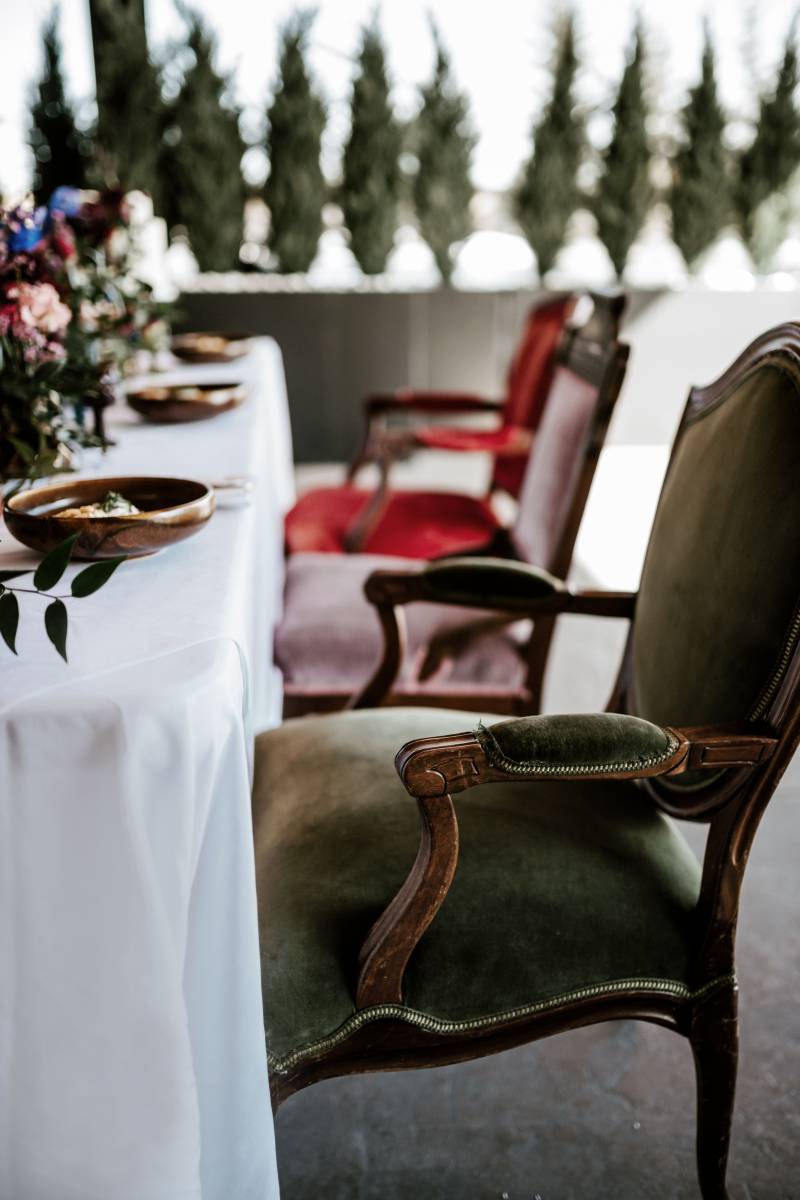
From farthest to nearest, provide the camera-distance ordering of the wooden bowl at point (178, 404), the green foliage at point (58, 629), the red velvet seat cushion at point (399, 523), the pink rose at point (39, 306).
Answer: the red velvet seat cushion at point (399, 523) → the wooden bowl at point (178, 404) → the pink rose at point (39, 306) → the green foliage at point (58, 629)

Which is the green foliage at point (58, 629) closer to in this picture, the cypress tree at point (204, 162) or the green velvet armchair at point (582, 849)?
the green velvet armchair at point (582, 849)

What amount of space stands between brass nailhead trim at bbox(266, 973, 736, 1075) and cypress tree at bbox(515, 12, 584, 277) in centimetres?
506

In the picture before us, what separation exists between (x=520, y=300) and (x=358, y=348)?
91 centimetres

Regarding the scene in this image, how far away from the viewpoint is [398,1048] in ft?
3.17

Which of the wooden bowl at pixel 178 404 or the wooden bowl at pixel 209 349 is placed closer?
the wooden bowl at pixel 178 404

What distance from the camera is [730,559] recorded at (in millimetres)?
1036

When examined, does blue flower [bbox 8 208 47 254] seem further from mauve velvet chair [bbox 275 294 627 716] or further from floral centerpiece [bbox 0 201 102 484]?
mauve velvet chair [bbox 275 294 627 716]

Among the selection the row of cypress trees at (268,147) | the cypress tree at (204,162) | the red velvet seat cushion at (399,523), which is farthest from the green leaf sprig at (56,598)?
the cypress tree at (204,162)

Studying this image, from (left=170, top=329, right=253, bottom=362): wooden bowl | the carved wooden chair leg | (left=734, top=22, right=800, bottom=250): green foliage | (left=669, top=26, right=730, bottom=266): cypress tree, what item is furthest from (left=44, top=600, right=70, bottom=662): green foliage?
(left=734, top=22, right=800, bottom=250): green foliage

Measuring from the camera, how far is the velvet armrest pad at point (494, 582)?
55.2 inches

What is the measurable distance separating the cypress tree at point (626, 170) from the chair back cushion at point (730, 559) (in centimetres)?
460

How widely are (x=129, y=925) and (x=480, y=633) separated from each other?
1.04 m

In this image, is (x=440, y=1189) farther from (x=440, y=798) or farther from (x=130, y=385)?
(x=130, y=385)

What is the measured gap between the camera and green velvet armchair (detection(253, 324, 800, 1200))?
0.91 m
